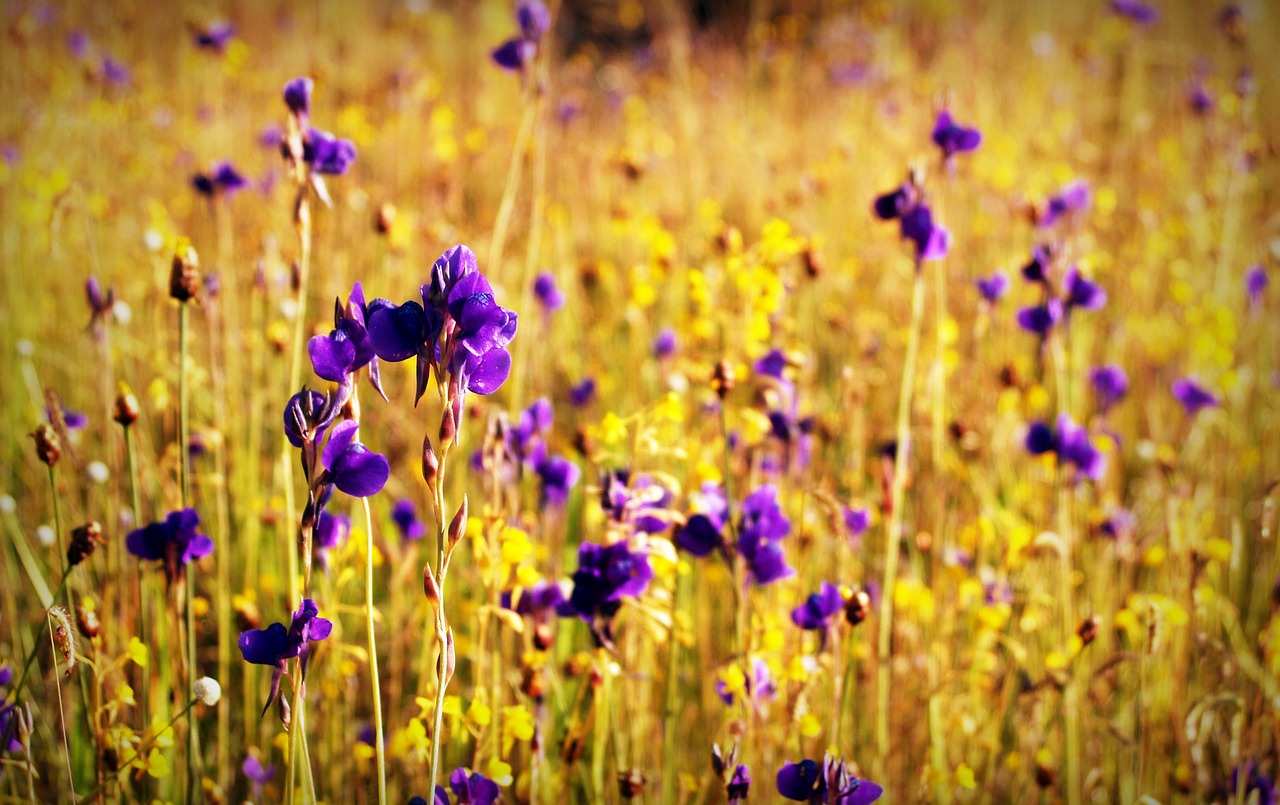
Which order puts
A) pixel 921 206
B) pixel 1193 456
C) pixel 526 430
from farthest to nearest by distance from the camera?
pixel 1193 456 → pixel 526 430 → pixel 921 206

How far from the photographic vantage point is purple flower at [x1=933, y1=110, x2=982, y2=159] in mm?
1385

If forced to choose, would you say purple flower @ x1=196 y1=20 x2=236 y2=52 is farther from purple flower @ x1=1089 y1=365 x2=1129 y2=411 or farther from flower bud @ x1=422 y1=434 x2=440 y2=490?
purple flower @ x1=1089 y1=365 x2=1129 y2=411

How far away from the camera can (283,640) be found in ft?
2.75

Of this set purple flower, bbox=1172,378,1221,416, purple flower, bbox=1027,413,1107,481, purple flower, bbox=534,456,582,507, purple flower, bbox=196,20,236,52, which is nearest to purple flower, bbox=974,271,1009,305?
purple flower, bbox=1027,413,1107,481

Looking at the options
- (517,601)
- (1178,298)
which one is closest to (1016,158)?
(1178,298)

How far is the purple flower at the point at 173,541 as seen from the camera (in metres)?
1.07

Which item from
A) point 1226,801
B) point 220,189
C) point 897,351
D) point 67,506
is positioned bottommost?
point 1226,801

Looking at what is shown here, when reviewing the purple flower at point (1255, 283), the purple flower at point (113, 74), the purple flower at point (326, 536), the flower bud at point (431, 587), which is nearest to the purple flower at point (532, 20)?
the purple flower at point (326, 536)

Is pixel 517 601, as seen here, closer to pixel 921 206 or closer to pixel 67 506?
pixel 921 206

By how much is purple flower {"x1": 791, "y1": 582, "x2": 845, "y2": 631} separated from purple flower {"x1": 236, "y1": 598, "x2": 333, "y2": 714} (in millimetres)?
665

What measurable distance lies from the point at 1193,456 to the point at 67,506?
3023 millimetres

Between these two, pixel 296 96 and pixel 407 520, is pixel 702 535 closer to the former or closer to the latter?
pixel 407 520

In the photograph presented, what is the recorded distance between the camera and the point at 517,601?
120cm

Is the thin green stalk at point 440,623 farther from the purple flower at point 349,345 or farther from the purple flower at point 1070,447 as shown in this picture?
the purple flower at point 1070,447
